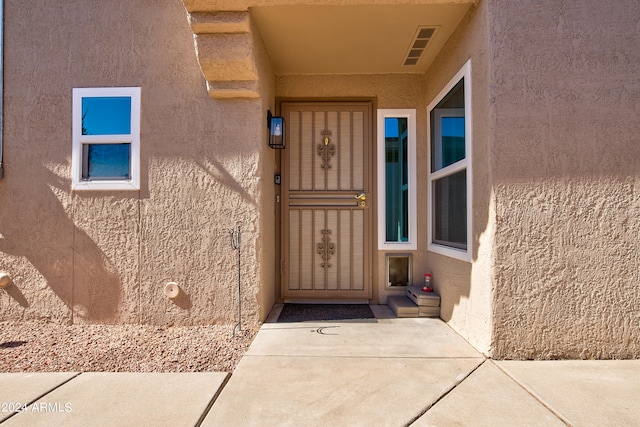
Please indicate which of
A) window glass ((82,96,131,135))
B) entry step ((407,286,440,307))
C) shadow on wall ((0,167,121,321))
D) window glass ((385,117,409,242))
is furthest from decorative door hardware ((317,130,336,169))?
shadow on wall ((0,167,121,321))

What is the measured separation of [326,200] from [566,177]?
248cm

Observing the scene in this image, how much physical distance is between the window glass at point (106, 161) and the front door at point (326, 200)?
1756 mm

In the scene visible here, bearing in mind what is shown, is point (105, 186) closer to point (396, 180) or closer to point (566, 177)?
point (396, 180)

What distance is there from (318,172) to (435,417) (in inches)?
118

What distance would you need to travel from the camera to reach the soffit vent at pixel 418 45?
3.30 metres

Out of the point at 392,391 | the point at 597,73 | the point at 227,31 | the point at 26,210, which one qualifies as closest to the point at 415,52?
the point at 597,73

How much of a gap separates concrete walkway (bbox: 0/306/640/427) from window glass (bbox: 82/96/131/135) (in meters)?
2.25

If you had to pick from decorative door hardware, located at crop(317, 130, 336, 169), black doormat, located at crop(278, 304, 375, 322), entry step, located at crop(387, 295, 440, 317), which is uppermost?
decorative door hardware, located at crop(317, 130, 336, 169)

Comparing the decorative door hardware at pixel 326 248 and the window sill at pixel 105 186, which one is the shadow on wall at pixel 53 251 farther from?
the decorative door hardware at pixel 326 248

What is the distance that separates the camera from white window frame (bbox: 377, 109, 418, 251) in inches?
163

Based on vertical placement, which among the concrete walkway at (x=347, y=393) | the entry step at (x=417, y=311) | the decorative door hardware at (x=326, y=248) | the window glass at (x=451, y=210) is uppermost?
the window glass at (x=451, y=210)

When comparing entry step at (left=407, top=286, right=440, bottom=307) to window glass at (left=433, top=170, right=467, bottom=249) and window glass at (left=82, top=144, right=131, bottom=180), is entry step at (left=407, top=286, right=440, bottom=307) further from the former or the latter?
window glass at (left=82, top=144, right=131, bottom=180)

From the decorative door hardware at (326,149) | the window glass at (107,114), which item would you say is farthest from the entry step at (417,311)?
the window glass at (107,114)

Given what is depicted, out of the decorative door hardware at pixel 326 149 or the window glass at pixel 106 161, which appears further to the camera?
the decorative door hardware at pixel 326 149
